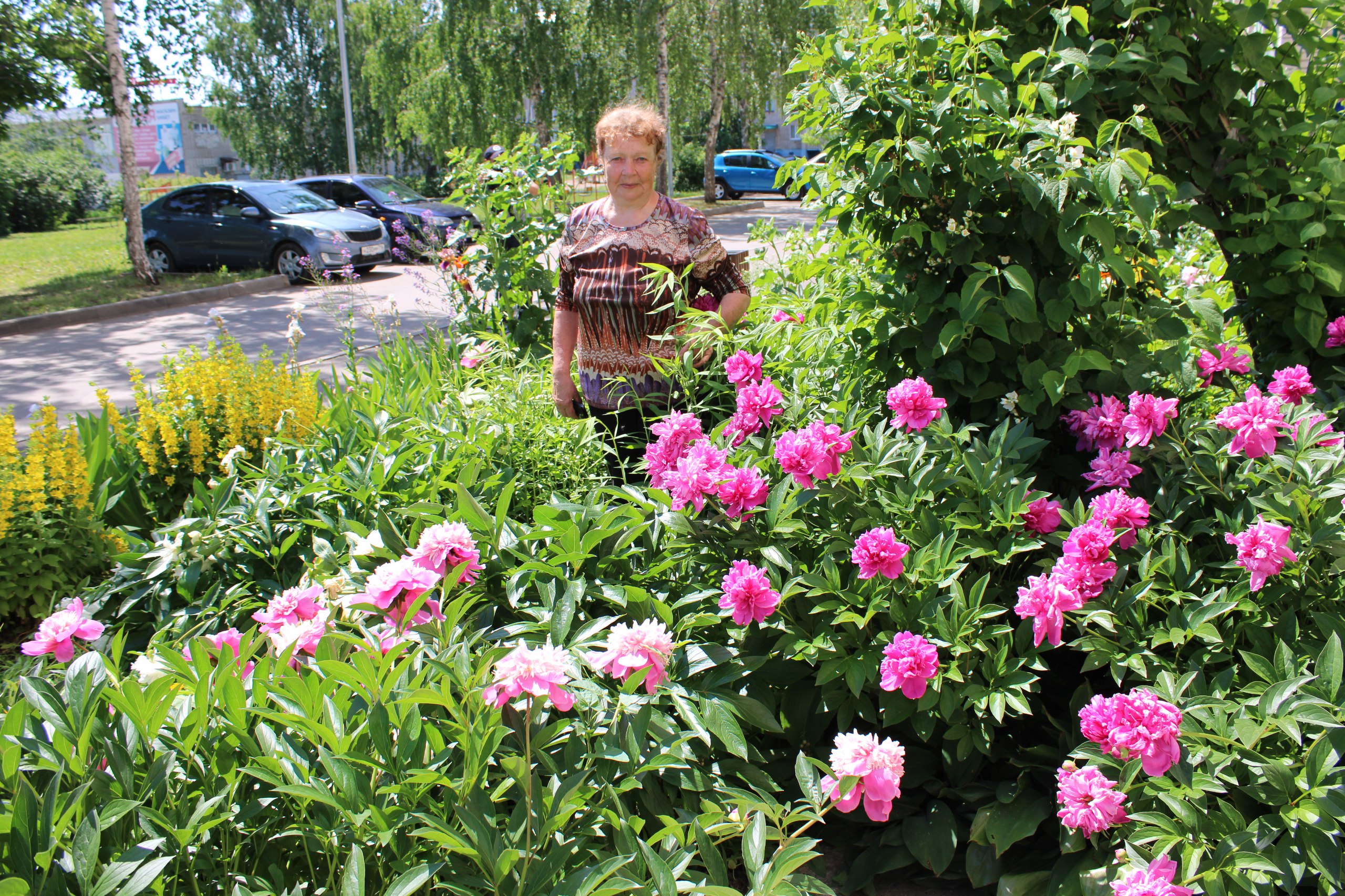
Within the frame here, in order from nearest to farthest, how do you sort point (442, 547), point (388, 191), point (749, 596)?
point (442, 547)
point (749, 596)
point (388, 191)

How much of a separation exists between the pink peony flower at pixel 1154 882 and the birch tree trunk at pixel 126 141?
1487cm

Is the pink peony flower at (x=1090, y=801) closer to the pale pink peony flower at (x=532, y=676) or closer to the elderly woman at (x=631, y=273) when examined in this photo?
the pale pink peony flower at (x=532, y=676)

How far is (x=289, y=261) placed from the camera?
14.5 metres

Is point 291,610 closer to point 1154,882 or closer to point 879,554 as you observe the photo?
point 879,554

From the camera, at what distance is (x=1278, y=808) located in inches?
62.1

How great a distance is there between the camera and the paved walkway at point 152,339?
7941mm

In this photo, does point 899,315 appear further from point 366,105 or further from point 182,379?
point 366,105

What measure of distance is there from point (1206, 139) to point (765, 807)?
2.48 m

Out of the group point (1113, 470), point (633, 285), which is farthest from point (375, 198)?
point (1113, 470)

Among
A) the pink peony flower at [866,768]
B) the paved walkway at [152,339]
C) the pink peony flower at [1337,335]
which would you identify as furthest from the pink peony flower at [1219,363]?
the paved walkway at [152,339]

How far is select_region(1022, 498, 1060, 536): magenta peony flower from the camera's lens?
2045 mm

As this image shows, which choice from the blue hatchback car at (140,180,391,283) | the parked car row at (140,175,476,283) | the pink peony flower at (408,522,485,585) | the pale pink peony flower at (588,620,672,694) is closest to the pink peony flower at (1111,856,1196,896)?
the pale pink peony flower at (588,620,672,694)

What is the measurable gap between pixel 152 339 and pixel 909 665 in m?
11.0

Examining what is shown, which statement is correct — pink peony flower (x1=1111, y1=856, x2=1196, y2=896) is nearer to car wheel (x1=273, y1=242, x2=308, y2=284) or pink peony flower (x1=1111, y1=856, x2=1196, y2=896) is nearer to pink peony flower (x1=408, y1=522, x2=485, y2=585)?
pink peony flower (x1=408, y1=522, x2=485, y2=585)
